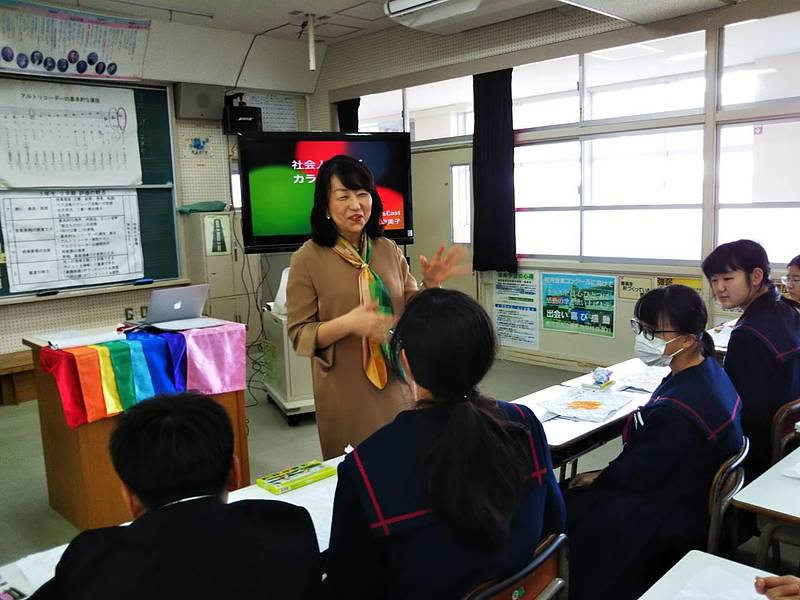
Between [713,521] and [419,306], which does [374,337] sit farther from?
[713,521]

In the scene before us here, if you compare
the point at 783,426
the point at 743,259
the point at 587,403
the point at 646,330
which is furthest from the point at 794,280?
the point at 646,330

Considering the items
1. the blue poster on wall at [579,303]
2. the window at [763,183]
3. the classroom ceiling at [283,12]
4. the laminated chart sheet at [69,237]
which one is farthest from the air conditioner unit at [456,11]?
the laminated chart sheet at [69,237]

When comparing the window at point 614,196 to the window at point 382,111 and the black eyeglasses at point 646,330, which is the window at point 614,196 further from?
the black eyeglasses at point 646,330

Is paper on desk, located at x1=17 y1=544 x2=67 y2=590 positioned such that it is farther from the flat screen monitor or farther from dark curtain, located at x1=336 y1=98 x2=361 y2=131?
dark curtain, located at x1=336 y1=98 x2=361 y2=131

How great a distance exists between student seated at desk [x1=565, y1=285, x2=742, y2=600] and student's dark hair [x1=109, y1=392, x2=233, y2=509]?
4.19ft

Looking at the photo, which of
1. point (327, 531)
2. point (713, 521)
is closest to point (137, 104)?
point (327, 531)

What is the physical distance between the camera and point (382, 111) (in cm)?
693

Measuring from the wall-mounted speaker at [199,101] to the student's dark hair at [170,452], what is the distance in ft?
17.4

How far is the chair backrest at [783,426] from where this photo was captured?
83.6 inches

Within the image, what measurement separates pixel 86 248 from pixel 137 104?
1.30m

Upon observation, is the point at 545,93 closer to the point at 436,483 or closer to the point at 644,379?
the point at 644,379

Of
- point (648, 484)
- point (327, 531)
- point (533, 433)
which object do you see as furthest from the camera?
point (648, 484)

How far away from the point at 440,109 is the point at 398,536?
18.7 ft

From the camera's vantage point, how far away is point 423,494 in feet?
3.55
